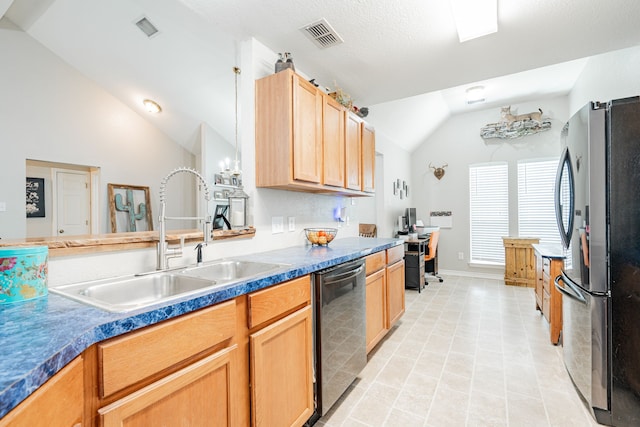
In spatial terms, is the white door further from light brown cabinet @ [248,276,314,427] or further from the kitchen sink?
light brown cabinet @ [248,276,314,427]

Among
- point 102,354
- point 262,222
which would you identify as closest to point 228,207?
point 262,222

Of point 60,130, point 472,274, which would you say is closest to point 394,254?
point 472,274

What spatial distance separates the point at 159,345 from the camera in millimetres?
896

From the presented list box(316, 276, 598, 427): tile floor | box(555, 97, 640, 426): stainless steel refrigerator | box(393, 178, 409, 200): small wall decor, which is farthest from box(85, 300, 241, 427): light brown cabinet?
box(393, 178, 409, 200): small wall decor

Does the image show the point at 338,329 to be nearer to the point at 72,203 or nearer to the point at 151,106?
the point at 151,106

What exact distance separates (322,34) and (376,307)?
220cm

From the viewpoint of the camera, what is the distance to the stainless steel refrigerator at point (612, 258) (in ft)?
5.34

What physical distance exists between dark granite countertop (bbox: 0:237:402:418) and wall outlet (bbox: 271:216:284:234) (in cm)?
113

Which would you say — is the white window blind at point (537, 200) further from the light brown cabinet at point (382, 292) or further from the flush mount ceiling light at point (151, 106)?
the flush mount ceiling light at point (151, 106)

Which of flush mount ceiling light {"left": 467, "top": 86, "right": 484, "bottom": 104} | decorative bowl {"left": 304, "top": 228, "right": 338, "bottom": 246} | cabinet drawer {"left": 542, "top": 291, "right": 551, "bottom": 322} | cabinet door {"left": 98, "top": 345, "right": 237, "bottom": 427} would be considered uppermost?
flush mount ceiling light {"left": 467, "top": 86, "right": 484, "bottom": 104}

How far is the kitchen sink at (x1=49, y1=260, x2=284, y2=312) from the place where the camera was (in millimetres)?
1141

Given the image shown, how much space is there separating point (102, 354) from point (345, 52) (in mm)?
2459

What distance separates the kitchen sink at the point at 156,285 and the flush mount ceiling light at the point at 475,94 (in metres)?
4.47

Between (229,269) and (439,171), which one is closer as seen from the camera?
(229,269)
